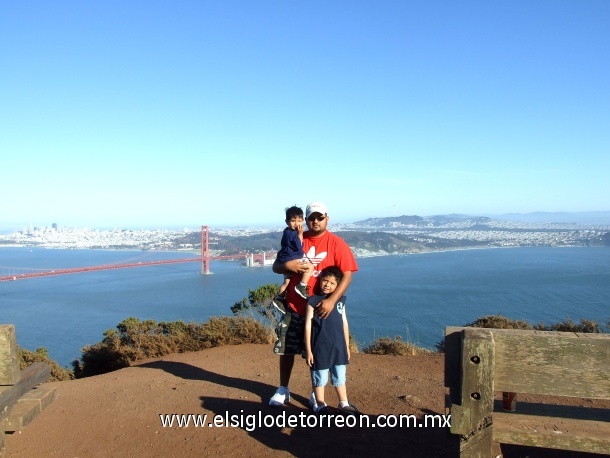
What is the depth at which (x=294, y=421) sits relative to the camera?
333 centimetres

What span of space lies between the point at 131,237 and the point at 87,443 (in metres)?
85.9

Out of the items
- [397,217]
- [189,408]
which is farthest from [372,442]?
[397,217]

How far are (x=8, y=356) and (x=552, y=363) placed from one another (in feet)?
7.97

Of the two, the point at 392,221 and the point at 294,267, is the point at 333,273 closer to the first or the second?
the point at 294,267

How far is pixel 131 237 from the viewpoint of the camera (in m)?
84.5

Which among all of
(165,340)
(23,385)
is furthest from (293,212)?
(165,340)

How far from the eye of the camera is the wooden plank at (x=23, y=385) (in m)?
2.41

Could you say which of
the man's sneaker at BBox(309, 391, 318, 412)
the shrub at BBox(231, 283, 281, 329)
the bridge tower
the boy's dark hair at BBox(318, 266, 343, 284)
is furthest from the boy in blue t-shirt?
the bridge tower

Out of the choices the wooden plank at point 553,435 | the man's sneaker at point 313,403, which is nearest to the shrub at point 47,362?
the man's sneaker at point 313,403

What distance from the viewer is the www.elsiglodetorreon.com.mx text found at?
10.8 feet

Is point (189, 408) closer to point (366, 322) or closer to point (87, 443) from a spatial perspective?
point (87, 443)

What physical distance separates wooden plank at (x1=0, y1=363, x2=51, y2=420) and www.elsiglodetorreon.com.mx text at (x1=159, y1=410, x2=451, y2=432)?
93 centimetres

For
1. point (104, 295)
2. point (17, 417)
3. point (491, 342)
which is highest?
point (491, 342)

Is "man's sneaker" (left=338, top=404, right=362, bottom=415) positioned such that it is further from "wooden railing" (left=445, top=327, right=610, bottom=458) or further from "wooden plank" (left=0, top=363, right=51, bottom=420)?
"wooden plank" (left=0, top=363, right=51, bottom=420)
